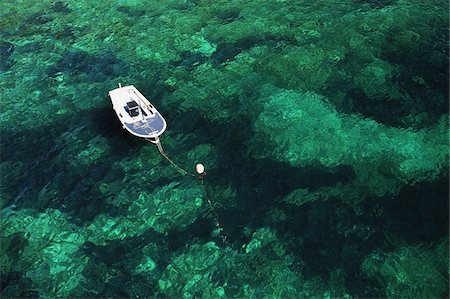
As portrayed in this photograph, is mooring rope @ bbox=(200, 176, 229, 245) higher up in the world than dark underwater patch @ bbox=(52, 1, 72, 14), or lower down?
lower down

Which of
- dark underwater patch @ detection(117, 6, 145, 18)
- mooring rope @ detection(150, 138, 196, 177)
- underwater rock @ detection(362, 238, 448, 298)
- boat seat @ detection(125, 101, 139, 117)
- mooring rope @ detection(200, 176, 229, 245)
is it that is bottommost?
underwater rock @ detection(362, 238, 448, 298)

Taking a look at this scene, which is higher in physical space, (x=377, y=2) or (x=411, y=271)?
(x=377, y=2)

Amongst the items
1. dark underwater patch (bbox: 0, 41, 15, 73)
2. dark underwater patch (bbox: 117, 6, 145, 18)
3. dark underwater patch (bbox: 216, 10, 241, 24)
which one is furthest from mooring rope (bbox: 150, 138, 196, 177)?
dark underwater patch (bbox: 117, 6, 145, 18)

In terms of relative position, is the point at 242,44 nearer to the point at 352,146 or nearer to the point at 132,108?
the point at 132,108

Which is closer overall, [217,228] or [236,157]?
[217,228]

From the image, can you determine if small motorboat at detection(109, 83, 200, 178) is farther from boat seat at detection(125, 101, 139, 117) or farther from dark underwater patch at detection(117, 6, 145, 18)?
dark underwater patch at detection(117, 6, 145, 18)

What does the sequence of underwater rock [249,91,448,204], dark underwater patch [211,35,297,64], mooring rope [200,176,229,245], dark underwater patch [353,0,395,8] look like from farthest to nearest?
A: dark underwater patch [353,0,395,8]
dark underwater patch [211,35,297,64]
underwater rock [249,91,448,204]
mooring rope [200,176,229,245]

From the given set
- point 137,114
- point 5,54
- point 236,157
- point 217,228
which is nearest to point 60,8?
point 5,54

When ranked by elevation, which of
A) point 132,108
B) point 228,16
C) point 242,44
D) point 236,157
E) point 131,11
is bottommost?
point 236,157
